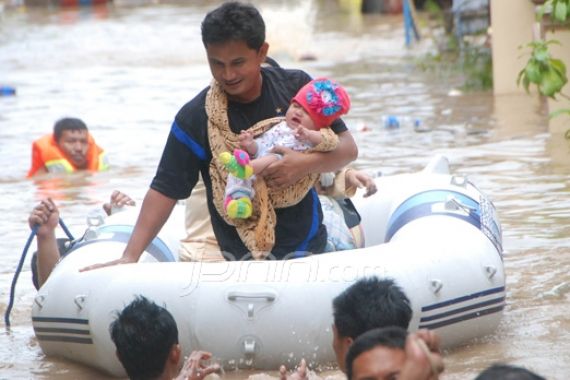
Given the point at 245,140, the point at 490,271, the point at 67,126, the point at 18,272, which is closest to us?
the point at 245,140

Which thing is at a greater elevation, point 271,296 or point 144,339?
point 144,339

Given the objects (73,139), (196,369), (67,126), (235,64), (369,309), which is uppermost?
(235,64)

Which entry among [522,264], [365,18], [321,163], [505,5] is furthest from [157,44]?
[321,163]

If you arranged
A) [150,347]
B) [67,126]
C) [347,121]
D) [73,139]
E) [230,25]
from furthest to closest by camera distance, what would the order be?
[347,121], [73,139], [67,126], [230,25], [150,347]

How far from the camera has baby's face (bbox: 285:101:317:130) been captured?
5.15m

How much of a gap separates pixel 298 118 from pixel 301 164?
182 millimetres

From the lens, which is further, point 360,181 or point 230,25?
point 360,181

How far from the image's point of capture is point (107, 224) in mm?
6223

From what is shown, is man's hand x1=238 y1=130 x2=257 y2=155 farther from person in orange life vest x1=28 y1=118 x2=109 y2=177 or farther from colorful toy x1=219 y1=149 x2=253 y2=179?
person in orange life vest x1=28 y1=118 x2=109 y2=177

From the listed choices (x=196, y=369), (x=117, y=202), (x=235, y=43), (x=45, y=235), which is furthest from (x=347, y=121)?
(x=196, y=369)

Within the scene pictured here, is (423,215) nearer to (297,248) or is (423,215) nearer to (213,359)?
(297,248)

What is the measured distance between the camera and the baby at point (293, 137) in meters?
5.11

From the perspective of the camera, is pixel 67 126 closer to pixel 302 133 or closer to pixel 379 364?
pixel 302 133

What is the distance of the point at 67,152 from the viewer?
1077 centimetres
